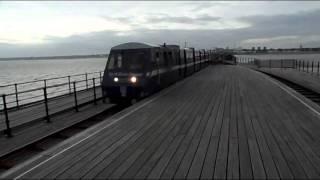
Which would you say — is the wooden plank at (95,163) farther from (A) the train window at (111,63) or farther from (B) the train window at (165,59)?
(B) the train window at (165,59)

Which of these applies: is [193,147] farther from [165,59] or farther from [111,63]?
[165,59]

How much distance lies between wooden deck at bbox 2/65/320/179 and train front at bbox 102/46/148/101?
2.89 metres

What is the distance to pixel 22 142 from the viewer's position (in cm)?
647

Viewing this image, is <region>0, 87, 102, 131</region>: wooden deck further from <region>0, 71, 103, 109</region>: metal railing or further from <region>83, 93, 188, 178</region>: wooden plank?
<region>83, 93, 188, 178</region>: wooden plank

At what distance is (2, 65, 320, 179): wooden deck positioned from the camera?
4.21m

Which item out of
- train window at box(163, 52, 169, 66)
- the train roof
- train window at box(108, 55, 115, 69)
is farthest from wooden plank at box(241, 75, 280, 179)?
train window at box(163, 52, 169, 66)

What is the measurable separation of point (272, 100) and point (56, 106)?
8.08 m

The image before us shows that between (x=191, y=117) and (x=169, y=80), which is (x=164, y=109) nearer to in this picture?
(x=191, y=117)

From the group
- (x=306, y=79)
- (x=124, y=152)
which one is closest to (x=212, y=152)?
(x=124, y=152)

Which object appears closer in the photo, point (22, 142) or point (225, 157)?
point (225, 157)

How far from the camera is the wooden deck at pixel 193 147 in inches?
166

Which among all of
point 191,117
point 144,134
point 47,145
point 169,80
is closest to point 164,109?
point 191,117

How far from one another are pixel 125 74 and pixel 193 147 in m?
7.07

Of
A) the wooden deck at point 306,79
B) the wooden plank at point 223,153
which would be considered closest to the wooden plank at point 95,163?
the wooden plank at point 223,153
